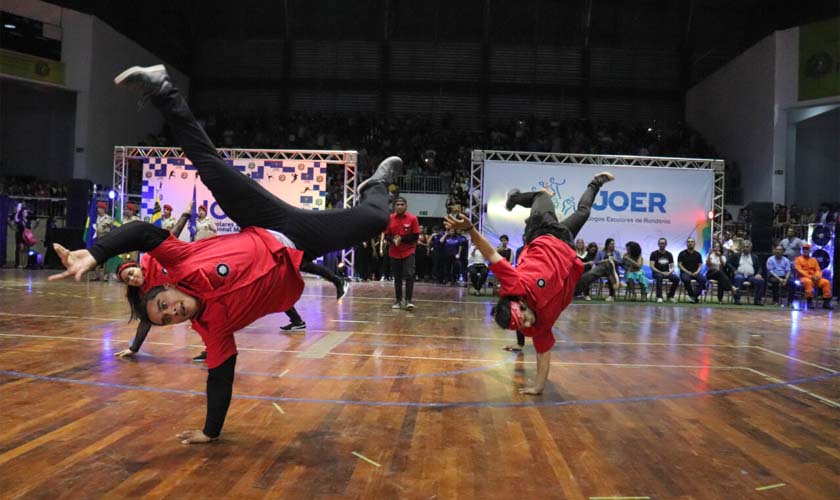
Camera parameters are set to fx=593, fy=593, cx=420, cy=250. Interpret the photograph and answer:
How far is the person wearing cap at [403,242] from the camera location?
809 centimetres

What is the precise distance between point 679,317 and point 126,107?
17512 millimetres

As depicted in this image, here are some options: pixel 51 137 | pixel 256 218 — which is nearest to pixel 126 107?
pixel 51 137

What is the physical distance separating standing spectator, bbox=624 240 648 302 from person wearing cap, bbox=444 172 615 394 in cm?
777

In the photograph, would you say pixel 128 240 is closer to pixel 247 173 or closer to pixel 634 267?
pixel 634 267

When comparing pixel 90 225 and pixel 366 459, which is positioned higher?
pixel 90 225

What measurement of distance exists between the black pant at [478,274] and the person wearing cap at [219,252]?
9214 mm

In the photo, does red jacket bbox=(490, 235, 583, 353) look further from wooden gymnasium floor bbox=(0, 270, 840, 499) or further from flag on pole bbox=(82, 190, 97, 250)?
flag on pole bbox=(82, 190, 97, 250)

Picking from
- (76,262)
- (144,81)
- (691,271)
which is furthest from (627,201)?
(76,262)

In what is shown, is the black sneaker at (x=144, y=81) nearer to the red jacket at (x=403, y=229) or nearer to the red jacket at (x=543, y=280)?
the red jacket at (x=543, y=280)

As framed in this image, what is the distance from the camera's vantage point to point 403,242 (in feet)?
26.7

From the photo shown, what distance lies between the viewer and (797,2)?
1636 centimetres

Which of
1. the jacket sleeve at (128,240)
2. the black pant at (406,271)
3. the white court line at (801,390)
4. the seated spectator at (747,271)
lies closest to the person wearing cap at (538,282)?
the jacket sleeve at (128,240)

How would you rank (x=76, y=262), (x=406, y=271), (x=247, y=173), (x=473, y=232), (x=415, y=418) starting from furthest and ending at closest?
(x=247, y=173) < (x=406, y=271) < (x=473, y=232) < (x=415, y=418) < (x=76, y=262)

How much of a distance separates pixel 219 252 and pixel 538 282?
75.8 inches
